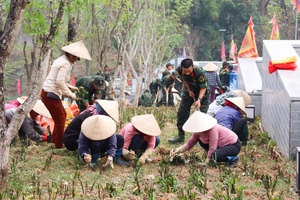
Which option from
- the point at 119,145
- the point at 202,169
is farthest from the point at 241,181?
the point at 119,145

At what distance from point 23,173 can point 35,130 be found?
9.61 ft

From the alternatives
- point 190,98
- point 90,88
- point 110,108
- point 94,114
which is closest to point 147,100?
point 90,88

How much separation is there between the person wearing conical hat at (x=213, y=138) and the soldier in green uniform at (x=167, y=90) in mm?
9870

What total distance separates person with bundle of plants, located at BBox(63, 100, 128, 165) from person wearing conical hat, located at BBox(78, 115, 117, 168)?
27 centimetres

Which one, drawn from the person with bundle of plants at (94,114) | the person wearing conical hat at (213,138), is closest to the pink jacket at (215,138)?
the person wearing conical hat at (213,138)

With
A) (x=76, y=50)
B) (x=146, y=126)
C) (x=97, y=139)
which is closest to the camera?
(x=97, y=139)

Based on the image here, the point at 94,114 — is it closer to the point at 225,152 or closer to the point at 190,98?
the point at 225,152

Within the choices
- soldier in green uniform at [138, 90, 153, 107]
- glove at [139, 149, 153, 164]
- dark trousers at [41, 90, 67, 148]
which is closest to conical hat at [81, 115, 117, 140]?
glove at [139, 149, 153, 164]

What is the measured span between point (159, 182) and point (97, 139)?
1123mm

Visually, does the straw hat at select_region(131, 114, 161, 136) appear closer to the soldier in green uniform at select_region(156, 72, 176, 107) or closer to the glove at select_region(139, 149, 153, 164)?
the glove at select_region(139, 149, 153, 164)

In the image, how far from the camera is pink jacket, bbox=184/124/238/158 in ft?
25.6

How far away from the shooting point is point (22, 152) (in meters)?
8.24

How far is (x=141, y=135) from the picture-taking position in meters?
8.17

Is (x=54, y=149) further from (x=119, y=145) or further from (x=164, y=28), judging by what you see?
(x=164, y=28)
